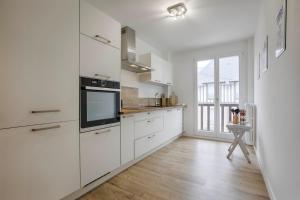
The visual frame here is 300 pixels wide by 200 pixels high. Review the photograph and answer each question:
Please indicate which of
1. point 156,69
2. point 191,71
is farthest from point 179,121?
point 156,69

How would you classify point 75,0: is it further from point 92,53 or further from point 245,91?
point 245,91

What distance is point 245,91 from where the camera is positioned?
3744mm

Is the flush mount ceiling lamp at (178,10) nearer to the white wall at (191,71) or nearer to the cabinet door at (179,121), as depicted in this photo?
the white wall at (191,71)

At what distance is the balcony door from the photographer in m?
3.92

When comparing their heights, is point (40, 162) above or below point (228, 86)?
below

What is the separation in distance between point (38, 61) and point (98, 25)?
2.91ft

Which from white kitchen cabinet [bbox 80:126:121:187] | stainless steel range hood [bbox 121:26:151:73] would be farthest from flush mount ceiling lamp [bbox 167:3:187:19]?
white kitchen cabinet [bbox 80:126:121:187]

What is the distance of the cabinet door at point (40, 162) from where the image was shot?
1.19 m

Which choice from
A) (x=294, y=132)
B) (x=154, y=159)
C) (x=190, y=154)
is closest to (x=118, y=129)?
(x=154, y=159)

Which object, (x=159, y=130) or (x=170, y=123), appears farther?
(x=170, y=123)

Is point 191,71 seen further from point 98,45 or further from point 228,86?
point 98,45

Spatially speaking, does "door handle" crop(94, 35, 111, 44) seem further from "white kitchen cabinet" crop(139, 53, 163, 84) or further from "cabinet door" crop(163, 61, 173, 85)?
"cabinet door" crop(163, 61, 173, 85)

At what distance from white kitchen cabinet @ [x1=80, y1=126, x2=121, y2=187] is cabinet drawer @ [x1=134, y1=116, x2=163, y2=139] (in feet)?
1.50

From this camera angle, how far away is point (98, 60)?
76.0 inches
